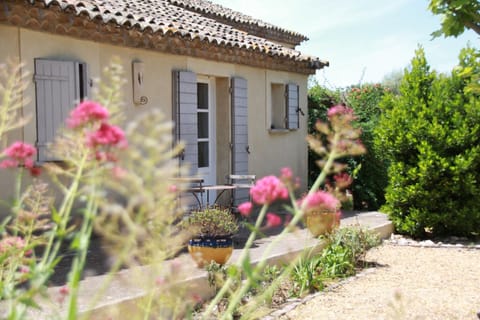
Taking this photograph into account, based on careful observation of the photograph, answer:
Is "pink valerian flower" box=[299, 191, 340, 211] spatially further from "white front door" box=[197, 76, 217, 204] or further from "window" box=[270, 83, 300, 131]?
"window" box=[270, 83, 300, 131]

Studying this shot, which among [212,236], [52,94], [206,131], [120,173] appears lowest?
[212,236]

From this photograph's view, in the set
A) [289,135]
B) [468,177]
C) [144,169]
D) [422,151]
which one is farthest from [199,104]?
[144,169]

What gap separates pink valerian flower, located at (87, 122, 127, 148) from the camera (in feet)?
4.47

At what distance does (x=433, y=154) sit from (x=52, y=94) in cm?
571

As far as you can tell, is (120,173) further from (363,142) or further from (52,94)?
(363,142)

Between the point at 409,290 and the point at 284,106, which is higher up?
the point at 284,106

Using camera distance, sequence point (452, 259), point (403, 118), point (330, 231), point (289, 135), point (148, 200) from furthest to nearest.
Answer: point (289, 135) < point (403, 118) < point (452, 259) < point (330, 231) < point (148, 200)

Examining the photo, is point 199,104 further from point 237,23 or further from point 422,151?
point 237,23

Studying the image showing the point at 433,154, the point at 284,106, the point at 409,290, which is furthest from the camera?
the point at 284,106

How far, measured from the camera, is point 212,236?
233 inches

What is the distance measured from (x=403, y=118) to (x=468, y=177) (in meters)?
1.40

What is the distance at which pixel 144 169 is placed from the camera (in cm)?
118

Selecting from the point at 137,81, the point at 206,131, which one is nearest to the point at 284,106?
the point at 206,131

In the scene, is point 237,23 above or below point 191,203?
above
